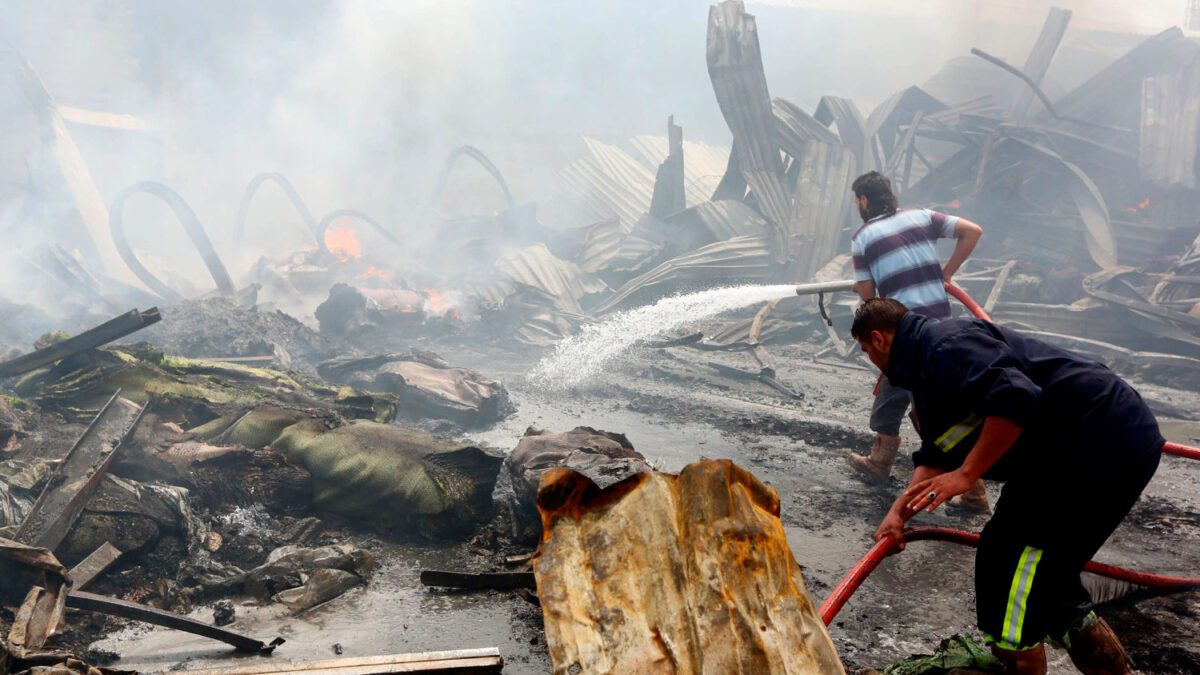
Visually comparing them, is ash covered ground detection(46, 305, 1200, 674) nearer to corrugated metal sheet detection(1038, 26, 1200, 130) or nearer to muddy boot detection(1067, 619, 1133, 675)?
muddy boot detection(1067, 619, 1133, 675)

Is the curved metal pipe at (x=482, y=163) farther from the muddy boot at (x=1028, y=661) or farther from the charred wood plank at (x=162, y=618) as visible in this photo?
the muddy boot at (x=1028, y=661)

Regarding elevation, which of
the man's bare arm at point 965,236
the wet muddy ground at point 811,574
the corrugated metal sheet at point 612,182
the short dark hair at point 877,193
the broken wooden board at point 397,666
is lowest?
the wet muddy ground at point 811,574

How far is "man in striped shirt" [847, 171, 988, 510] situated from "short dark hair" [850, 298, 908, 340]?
6.07 feet

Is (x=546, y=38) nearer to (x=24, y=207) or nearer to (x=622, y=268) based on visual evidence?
(x=622, y=268)

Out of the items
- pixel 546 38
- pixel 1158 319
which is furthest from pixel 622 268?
pixel 546 38

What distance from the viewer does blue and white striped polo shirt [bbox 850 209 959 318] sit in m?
3.89

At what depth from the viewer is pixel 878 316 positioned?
2152 millimetres

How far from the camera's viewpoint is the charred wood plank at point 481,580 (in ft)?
10.3

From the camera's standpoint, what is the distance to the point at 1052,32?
12.5 m

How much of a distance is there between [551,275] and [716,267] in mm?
2900

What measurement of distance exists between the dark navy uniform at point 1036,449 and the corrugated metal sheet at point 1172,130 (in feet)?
37.4

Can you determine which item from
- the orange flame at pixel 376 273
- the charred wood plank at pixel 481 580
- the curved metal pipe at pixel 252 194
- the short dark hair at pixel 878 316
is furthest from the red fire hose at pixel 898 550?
the curved metal pipe at pixel 252 194

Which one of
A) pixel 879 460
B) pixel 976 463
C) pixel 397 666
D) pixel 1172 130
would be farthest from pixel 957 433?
pixel 1172 130

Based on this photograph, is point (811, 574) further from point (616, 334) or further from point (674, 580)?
point (616, 334)
